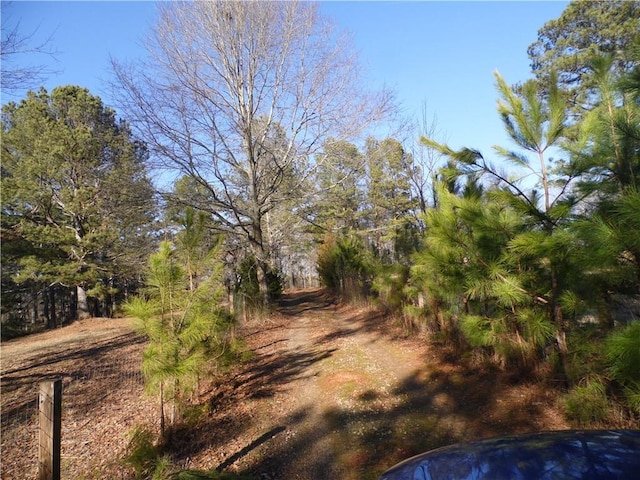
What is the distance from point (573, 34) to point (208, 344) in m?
20.5

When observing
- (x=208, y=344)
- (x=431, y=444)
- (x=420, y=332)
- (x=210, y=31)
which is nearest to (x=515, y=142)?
(x=431, y=444)

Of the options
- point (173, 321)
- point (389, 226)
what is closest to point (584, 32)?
point (389, 226)

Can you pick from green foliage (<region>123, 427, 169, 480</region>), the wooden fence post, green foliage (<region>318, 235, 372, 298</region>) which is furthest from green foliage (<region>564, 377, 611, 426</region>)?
green foliage (<region>318, 235, 372, 298</region>)

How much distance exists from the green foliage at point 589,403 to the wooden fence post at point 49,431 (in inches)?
194

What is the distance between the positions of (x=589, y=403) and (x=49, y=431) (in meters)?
5.06

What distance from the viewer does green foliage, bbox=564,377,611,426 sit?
12.2ft

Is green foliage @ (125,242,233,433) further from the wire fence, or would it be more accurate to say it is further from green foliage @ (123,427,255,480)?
the wire fence

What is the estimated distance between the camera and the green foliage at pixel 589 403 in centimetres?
372

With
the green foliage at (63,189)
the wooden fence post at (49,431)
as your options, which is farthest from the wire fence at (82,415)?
the green foliage at (63,189)

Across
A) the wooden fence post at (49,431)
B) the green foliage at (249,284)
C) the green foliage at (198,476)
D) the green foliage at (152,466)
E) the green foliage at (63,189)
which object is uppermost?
the green foliage at (63,189)

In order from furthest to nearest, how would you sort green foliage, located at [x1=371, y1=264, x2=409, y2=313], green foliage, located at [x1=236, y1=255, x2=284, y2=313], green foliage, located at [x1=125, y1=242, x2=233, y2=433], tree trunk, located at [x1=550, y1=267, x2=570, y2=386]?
green foliage, located at [x1=236, y1=255, x2=284, y2=313]
green foliage, located at [x1=371, y1=264, x2=409, y2=313]
green foliage, located at [x1=125, y1=242, x2=233, y2=433]
tree trunk, located at [x1=550, y1=267, x2=570, y2=386]

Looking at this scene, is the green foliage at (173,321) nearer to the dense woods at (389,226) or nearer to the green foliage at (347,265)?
the dense woods at (389,226)

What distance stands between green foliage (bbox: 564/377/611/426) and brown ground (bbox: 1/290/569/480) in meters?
0.49

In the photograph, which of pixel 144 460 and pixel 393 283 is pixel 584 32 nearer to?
pixel 393 283
